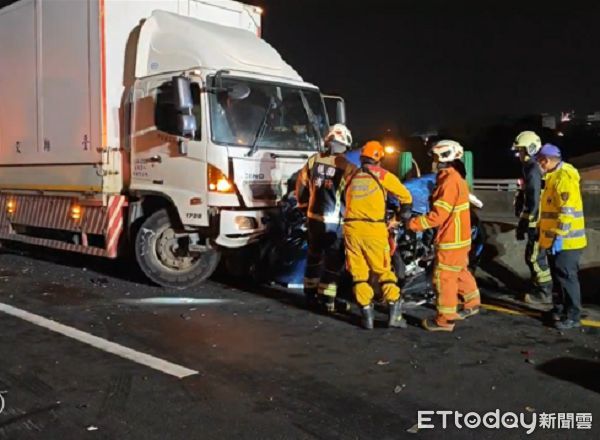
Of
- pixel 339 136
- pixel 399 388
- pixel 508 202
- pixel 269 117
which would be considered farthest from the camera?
pixel 508 202

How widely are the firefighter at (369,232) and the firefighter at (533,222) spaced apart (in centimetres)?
178

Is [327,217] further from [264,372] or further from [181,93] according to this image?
[264,372]

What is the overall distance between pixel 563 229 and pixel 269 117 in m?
3.47

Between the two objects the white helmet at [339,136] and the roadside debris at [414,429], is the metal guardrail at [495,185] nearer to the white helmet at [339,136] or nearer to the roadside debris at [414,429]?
the white helmet at [339,136]

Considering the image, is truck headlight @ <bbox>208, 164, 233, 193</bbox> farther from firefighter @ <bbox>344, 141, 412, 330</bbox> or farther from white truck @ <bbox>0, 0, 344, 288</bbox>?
firefighter @ <bbox>344, 141, 412, 330</bbox>

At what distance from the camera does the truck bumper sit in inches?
292

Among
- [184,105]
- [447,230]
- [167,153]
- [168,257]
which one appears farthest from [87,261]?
[447,230]

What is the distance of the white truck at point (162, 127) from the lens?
7.46 meters

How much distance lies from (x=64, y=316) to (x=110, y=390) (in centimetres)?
242

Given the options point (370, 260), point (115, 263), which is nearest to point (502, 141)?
point (115, 263)

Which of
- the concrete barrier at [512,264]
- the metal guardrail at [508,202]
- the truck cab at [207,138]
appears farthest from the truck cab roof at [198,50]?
the metal guardrail at [508,202]

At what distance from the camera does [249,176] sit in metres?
7.45

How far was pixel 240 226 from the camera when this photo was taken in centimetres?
749

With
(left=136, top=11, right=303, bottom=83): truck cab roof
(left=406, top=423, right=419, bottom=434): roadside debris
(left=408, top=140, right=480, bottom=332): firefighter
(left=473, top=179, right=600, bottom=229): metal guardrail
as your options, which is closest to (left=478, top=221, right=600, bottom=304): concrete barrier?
(left=408, top=140, right=480, bottom=332): firefighter
